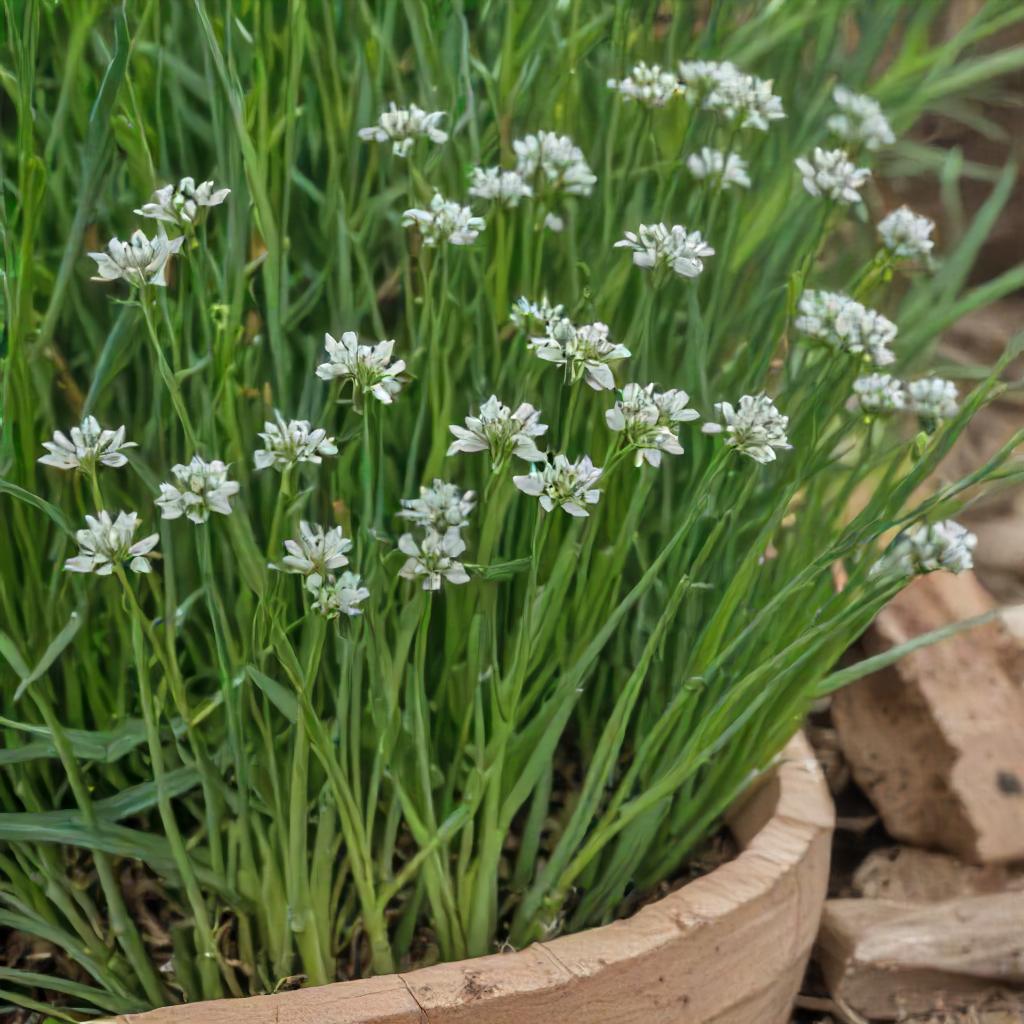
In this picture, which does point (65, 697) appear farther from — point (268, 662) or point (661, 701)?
point (661, 701)

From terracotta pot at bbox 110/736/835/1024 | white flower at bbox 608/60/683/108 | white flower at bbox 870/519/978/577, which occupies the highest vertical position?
white flower at bbox 608/60/683/108

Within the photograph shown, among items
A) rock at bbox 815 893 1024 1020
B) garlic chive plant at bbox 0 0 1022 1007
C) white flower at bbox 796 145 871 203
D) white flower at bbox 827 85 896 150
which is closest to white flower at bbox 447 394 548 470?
garlic chive plant at bbox 0 0 1022 1007

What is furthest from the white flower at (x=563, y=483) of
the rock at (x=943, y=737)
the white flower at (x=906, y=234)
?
the rock at (x=943, y=737)

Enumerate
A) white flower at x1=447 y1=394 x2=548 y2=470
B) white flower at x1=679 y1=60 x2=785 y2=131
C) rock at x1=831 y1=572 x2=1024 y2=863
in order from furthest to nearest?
rock at x1=831 y1=572 x2=1024 y2=863, white flower at x1=679 y1=60 x2=785 y2=131, white flower at x1=447 y1=394 x2=548 y2=470

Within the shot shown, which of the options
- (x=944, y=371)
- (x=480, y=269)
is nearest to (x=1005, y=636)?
(x=944, y=371)

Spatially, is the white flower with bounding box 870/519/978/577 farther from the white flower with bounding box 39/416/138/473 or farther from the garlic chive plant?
the white flower with bounding box 39/416/138/473

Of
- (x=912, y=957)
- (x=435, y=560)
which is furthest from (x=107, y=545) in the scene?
(x=912, y=957)

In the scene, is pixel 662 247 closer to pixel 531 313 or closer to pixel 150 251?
pixel 531 313

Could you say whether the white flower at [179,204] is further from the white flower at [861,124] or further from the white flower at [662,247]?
the white flower at [861,124]
